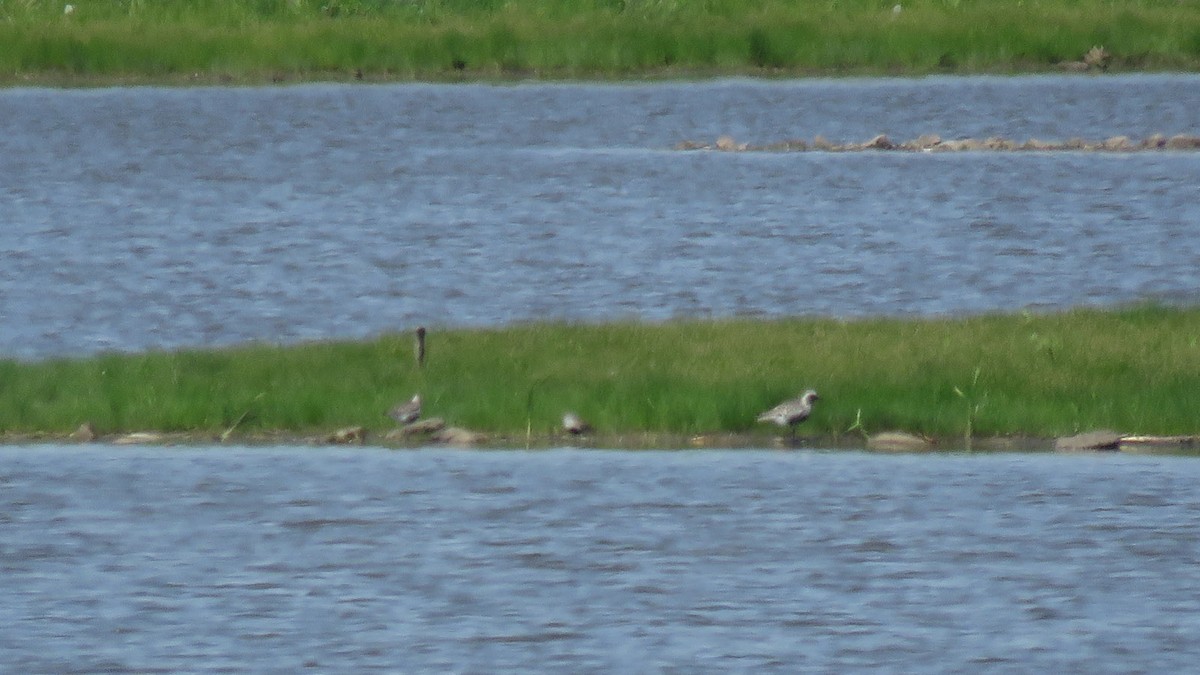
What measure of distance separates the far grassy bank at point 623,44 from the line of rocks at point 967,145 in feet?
25.7

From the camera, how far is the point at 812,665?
13.9 meters

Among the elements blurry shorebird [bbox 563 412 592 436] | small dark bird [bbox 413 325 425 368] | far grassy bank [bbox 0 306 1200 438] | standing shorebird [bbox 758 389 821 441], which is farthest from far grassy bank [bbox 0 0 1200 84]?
standing shorebird [bbox 758 389 821 441]

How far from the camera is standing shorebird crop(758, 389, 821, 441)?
63.8 feet

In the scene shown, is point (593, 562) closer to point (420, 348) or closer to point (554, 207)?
point (420, 348)

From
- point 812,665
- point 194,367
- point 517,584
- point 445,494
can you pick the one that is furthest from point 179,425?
point 812,665

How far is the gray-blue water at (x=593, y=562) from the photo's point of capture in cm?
1431

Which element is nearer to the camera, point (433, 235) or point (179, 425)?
point (179, 425)

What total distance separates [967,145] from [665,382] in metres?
26.5

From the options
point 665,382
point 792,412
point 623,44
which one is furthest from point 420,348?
point 623,44

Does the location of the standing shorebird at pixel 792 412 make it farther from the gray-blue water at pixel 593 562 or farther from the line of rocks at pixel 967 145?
the line of rocks at pixel 967 145

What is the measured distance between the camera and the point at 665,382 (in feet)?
67.5

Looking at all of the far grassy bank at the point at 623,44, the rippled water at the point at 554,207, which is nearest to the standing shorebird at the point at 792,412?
the rippled water at the point at 554,207

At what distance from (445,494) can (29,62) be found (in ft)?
127

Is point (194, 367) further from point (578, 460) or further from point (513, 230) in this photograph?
point (513, 230)
